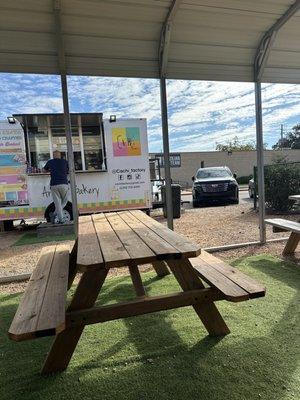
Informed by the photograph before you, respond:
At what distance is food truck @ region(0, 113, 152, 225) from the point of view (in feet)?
28.3

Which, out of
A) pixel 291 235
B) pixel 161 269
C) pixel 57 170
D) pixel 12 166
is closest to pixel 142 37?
pixel 161 269

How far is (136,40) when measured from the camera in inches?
178

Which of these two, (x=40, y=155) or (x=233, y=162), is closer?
(x=40, y=155)

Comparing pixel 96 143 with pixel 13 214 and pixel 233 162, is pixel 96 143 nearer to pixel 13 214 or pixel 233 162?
pixel 13 214

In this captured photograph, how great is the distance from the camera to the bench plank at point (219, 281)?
2286mm

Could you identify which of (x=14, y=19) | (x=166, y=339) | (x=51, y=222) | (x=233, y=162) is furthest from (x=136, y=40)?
(x=233, y=162)

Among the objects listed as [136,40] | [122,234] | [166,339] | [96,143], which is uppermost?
[136,40]

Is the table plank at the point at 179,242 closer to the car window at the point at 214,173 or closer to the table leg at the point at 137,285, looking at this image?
the table leg at the point at 137,285

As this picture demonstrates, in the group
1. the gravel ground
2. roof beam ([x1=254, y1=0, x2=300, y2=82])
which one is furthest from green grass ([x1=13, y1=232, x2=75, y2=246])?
roof beam ([x1=254, y1=0, x2=300, y2=82])

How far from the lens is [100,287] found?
239 cm

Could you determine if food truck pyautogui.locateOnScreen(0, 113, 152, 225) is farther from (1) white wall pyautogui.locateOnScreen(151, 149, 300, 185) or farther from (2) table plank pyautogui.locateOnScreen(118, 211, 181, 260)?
(1) white wall pyautogui.locateOnScreen(151, 149, 300, 185)

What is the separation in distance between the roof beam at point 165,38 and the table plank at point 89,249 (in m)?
2.41

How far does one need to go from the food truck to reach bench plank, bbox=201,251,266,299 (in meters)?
6.14

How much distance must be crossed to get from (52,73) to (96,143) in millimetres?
4704
